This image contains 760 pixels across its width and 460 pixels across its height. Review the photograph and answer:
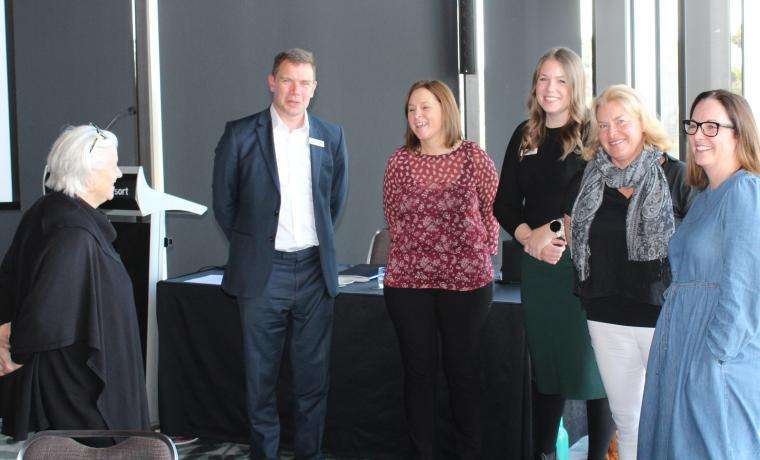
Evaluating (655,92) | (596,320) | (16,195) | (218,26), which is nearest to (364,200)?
(218,26)

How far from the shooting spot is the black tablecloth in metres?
2.91

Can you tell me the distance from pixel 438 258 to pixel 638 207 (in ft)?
2.38

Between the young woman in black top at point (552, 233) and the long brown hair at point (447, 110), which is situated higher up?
the long brown hair at point (447, 110)

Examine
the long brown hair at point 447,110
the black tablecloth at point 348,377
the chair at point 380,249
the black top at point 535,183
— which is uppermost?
the long brown hair at point 447,110

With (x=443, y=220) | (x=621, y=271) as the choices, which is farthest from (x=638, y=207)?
(x=443, y=220)

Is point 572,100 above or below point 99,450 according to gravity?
above

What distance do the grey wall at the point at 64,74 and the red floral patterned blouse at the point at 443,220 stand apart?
2.65 m

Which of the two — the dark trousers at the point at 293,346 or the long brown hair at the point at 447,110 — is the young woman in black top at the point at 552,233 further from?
the dark trousers at the point at 293,346

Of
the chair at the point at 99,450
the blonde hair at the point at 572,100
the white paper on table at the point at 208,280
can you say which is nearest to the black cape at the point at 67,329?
the chair at the point at 99,450

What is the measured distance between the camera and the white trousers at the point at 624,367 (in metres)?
2.34

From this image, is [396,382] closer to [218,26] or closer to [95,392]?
[95,392]

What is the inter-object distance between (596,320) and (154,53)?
11.0 ft

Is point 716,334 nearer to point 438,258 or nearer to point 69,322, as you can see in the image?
point 438,258

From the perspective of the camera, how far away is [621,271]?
91.7 inches
